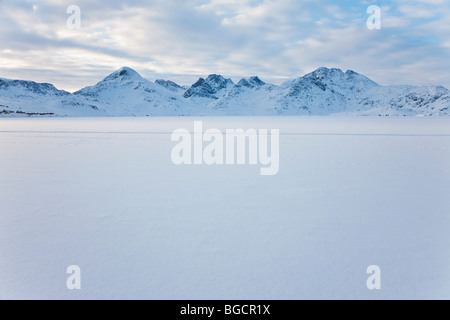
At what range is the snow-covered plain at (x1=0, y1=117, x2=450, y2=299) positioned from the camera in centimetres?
340

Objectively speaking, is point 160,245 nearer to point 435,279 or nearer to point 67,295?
point 67,295

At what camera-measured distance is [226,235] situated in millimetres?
4664

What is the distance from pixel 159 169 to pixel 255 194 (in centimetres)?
423

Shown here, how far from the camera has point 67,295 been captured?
3303 mm

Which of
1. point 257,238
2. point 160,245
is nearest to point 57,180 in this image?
point 160,245

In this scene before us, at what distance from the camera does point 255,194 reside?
7.10m

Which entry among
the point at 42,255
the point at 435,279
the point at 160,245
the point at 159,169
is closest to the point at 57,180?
the point at 159,169

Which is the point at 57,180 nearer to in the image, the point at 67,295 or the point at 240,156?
the point at 67,295

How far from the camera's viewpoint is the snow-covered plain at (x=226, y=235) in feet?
11.2
